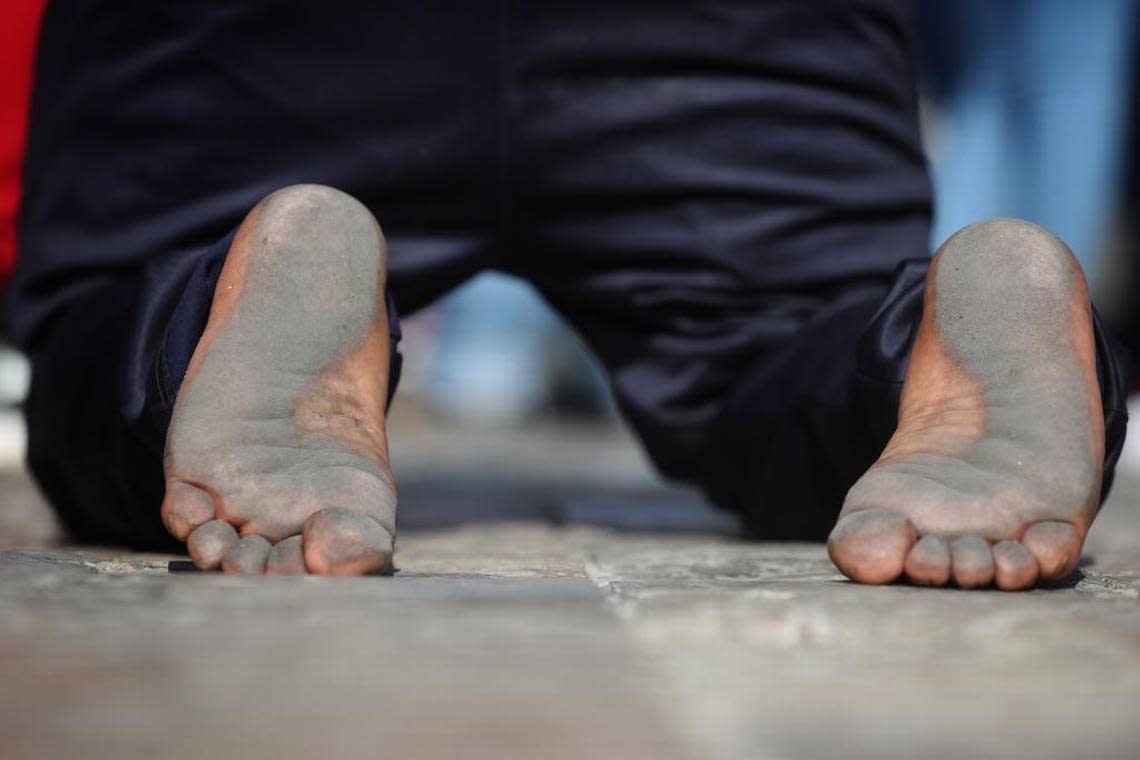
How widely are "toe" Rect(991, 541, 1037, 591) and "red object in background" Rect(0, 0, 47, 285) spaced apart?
95 centimetres

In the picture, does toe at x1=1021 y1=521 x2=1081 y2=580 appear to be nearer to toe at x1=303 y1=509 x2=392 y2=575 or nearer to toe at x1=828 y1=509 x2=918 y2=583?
toe at x1=828 y1=509 x2=918 y2=583

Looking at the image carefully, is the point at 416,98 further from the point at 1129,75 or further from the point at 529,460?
the point at 1129,75

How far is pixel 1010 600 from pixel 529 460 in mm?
2166

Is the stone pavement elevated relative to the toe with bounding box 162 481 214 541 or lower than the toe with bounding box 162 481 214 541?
lower

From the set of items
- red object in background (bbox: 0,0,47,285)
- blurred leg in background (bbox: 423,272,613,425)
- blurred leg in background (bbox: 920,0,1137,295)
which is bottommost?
blurred leg in background (bbox: 423,272,613,425)

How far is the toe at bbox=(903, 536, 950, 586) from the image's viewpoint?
28.4 inches

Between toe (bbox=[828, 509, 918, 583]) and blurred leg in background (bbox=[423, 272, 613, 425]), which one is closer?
toe (bbox=[828, 509, 918, 583])

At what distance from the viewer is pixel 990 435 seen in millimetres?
779

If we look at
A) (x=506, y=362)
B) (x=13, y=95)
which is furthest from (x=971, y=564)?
(x=506, y=362)

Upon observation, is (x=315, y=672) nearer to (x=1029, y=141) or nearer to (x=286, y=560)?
(x=286, y=560)

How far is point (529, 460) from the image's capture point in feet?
9.28

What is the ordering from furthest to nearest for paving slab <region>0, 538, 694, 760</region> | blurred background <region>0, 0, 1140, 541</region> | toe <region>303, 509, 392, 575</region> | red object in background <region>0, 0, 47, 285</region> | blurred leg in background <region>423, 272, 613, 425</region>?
blurred leg in background <region>423, 272, 613, 425</region>, blurred background <region>0, 0, 1140, 541</region>, red object in background <region>0, 0, 47, 285</region>, toe <region>303, 509, 392, 575</region>, paving slab <region>0, 538, 694, 760</region>

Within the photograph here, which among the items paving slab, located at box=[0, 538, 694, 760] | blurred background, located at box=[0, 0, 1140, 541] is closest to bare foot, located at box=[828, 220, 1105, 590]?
paving slab, located at box=[0, 538, 694, 760]

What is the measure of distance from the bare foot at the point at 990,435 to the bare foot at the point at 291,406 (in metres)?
0.30
